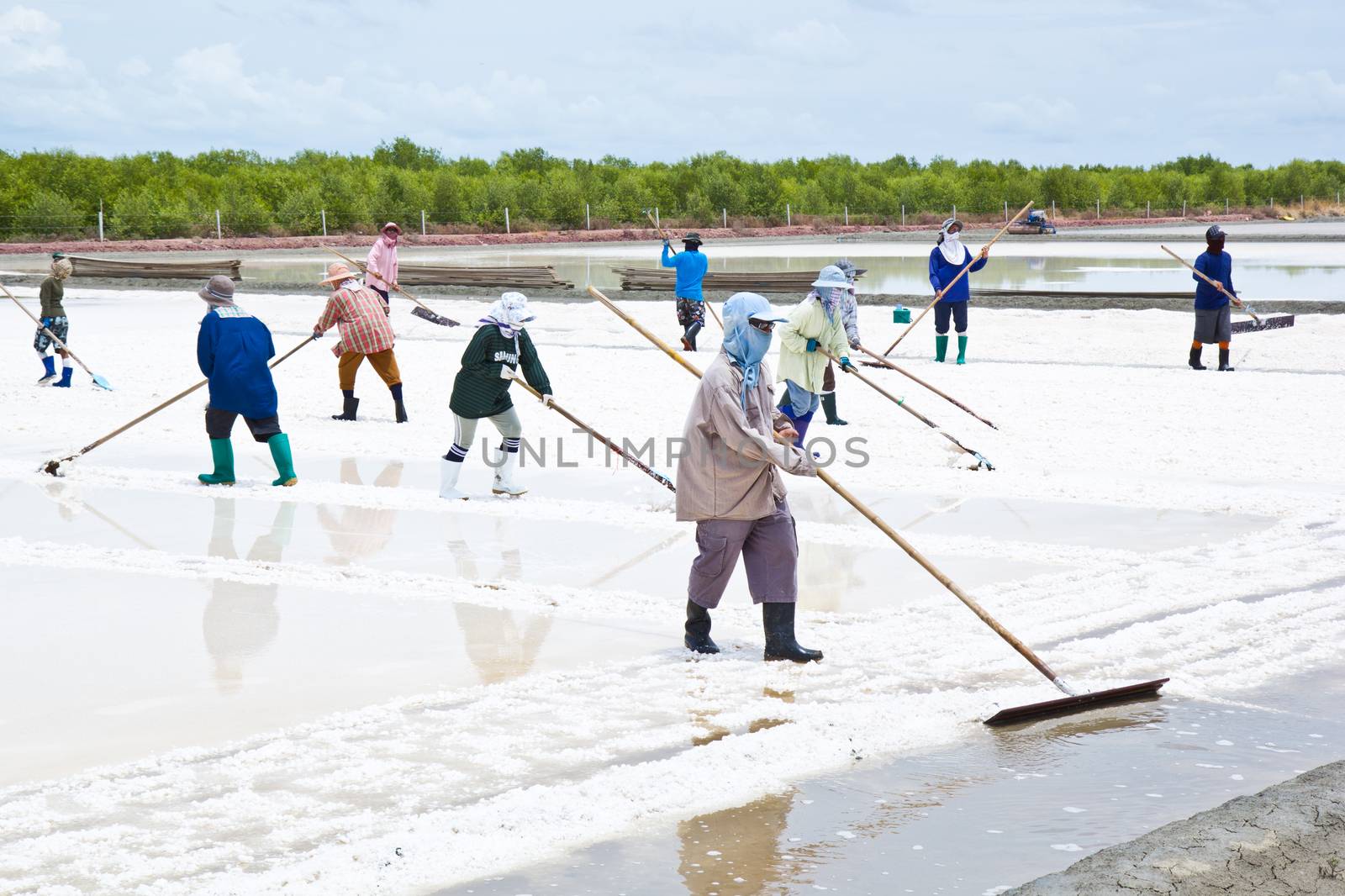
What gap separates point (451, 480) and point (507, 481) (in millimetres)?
365

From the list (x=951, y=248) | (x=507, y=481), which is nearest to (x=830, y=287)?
(x=507, y=481)

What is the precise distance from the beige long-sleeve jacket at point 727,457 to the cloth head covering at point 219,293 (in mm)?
4664

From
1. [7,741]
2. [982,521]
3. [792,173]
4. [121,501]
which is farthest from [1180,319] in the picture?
[792,173]

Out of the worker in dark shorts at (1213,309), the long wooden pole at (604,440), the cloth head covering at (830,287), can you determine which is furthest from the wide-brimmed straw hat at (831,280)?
the worker in dark shorts at (1213,309)

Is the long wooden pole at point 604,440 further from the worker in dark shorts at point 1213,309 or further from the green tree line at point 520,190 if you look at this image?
the green tree line at point 520,190

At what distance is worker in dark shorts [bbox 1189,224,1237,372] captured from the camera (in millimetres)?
14383

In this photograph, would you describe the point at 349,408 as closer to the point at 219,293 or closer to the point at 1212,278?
the point at 219,293

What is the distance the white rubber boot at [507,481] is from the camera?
29.5 feet

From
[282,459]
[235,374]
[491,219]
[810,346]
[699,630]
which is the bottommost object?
[699,630]

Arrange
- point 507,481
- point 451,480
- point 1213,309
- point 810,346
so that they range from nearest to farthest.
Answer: point 451,480, point 507,481, point 810,346, point 1213,309

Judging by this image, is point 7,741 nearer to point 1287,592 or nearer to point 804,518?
point 804,518

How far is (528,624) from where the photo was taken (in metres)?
6.27

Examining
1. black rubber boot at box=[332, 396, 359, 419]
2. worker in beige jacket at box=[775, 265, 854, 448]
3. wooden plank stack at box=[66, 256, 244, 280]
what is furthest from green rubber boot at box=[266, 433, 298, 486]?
wooden plank stack at box=[66, 256, 244, 280]

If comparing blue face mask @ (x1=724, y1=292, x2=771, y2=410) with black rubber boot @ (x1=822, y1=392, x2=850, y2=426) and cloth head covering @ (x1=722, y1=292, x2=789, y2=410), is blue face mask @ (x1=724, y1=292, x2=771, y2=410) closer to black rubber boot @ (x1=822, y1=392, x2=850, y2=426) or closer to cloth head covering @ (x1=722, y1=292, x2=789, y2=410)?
cloth head covering @ (x1=722, y1=292, x2=789, y2=410)
